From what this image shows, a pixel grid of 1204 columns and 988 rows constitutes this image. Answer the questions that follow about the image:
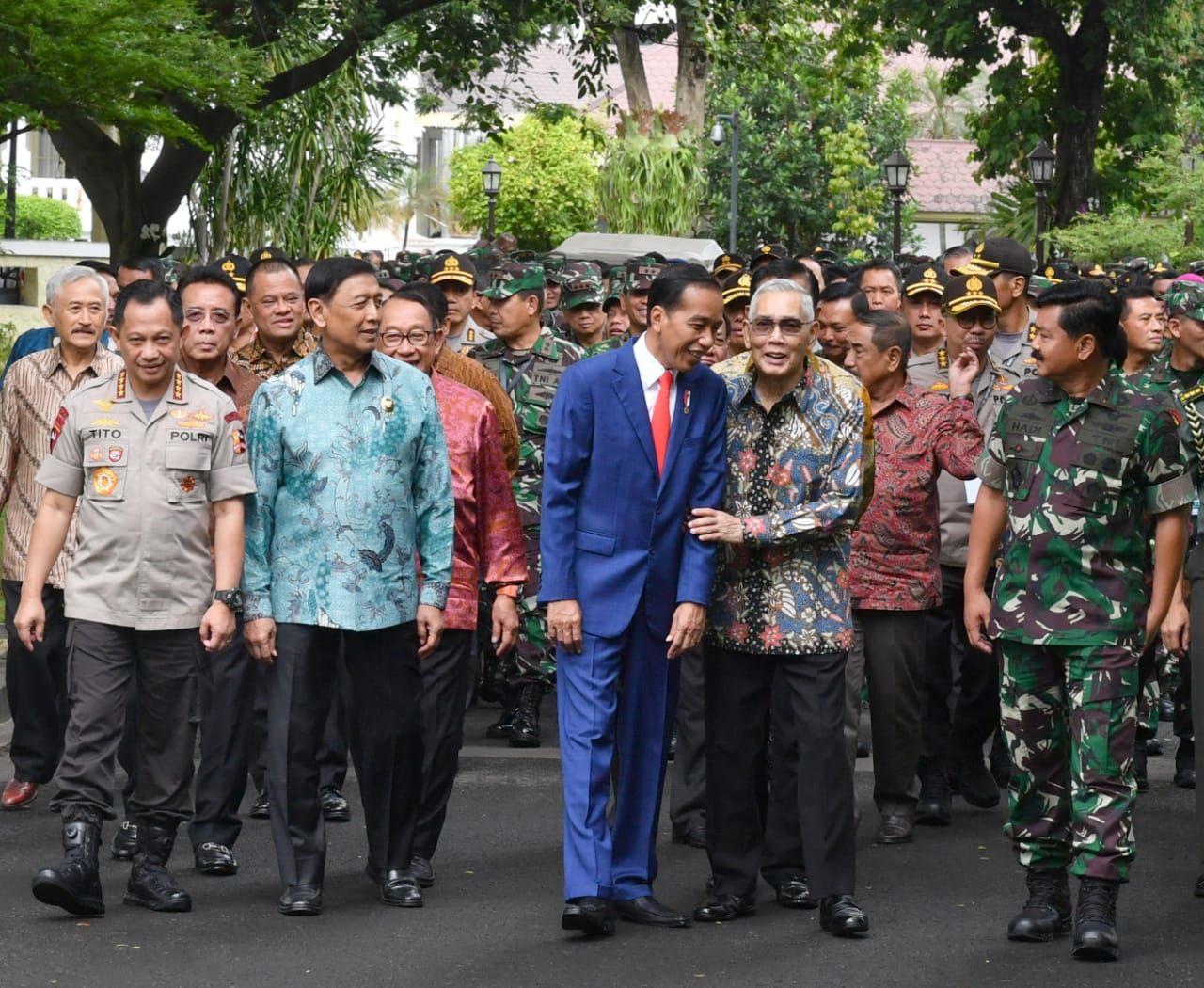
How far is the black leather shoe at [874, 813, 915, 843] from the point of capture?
26.3ft

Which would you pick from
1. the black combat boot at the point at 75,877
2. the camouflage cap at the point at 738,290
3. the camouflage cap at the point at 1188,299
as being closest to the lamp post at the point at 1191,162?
the camouflage cap at the point at 738,290

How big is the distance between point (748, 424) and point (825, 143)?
47.3 metres

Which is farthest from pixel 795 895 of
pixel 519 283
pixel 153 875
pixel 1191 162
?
pixel 1191 162

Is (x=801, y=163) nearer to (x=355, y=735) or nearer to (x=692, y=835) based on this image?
(x=692, y=835)

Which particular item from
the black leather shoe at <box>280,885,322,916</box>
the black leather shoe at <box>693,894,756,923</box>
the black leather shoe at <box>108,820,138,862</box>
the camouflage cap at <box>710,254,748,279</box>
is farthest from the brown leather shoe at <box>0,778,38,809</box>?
the camouflage cap at <box>710,254,748,279</box>

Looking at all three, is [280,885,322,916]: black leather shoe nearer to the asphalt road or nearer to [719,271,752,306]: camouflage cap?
the asphalt road

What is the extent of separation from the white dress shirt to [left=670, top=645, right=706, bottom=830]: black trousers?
1560 millimetres

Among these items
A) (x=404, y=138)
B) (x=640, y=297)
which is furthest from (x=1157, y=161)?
(x=404, y=138)

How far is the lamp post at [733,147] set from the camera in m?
47.1

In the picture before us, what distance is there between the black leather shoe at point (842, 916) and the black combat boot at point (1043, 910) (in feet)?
1.51

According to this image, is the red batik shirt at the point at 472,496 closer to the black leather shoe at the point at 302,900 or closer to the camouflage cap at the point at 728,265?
the black leather shoe at the point at 302,900

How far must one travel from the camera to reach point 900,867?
7.63 meters

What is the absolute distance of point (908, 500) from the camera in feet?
26.0

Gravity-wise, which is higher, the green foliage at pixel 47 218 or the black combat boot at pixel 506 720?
the green foliage at pixel 47 218
